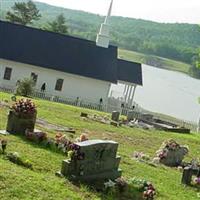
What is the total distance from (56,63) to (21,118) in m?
32.8

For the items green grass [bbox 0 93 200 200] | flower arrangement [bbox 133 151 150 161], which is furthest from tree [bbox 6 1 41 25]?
flower arrangement [bbox 133 151 150 161]

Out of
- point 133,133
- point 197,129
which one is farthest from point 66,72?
point 133,133

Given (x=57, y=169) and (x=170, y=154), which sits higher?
(x=170, y=154)

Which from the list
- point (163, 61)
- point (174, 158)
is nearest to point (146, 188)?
point (174, 158)

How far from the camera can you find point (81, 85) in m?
50.1

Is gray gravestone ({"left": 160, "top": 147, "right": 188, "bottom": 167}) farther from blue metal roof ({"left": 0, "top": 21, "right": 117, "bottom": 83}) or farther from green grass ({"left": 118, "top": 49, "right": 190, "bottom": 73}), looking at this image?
green grass ({"left": 118, "top": 49, "right": 190, "bottom": 73})

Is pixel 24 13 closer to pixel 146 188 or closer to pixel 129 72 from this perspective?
pixel 129 72

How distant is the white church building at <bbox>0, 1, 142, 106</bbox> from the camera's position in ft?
160

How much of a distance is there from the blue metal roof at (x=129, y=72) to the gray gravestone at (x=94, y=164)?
131 ft

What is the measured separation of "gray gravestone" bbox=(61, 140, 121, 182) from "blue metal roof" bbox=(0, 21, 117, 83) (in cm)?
3582

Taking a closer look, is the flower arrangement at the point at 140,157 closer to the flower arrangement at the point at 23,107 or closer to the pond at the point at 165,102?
the flower arrangement at the point at 23,107

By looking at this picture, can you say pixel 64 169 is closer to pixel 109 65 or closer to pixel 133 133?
pixel 133 133

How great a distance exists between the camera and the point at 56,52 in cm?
5069

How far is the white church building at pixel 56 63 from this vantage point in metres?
48.8
